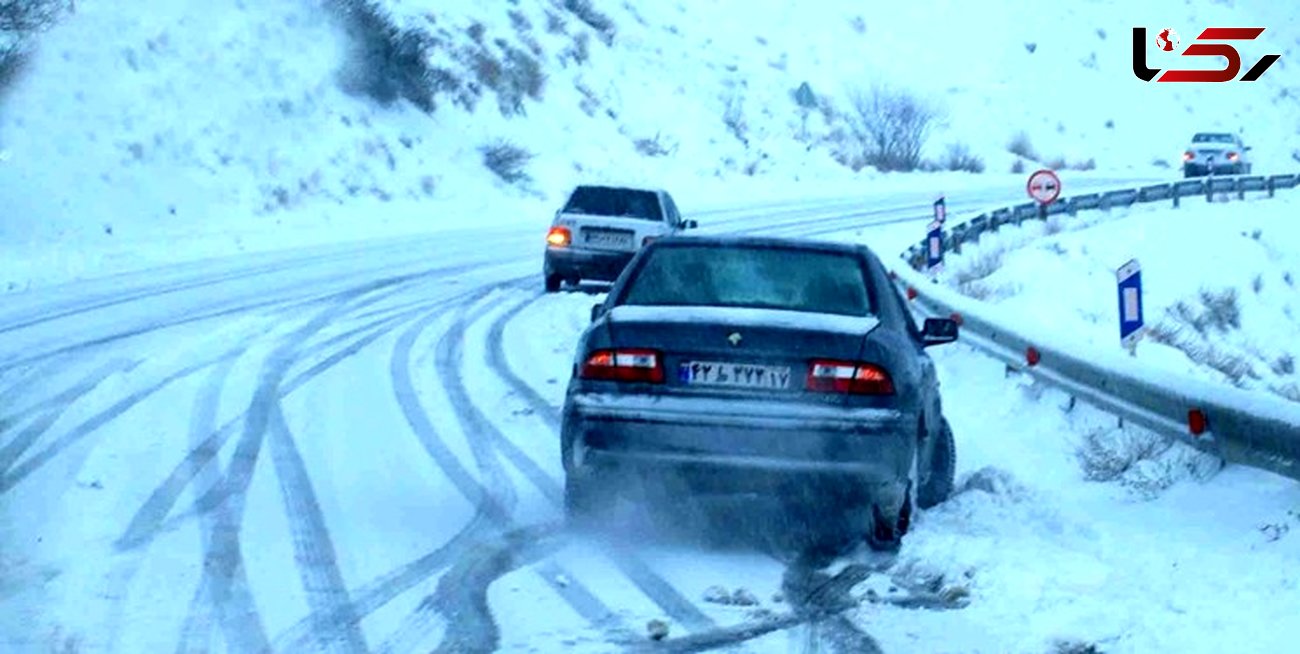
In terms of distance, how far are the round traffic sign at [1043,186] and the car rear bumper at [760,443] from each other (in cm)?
2421

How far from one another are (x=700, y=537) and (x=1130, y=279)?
7.80m

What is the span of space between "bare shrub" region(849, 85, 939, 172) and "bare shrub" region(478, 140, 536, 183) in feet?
63.0

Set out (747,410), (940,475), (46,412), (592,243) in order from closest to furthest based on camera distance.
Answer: (747,410) < (940,475) < (46,412) < (592,243)

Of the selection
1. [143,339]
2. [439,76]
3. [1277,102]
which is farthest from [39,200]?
[1277,102]

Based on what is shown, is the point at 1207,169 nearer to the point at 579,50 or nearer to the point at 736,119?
the point at 736,119

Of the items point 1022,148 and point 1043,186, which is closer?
point 1043,186

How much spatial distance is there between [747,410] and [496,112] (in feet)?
123

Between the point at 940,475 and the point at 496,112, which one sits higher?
the point at 496,112

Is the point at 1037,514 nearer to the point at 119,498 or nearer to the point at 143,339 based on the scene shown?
the point at 119,498

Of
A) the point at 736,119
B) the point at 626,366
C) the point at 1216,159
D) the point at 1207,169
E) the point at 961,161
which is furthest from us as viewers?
the point at 961,161

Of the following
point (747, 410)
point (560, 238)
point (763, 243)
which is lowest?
point (560, 238)

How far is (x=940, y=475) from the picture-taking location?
10578 millimetres

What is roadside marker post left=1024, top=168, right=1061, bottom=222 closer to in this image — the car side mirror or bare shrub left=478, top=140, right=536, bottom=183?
bare shrub left=478, top=140, right=536, bottom=183

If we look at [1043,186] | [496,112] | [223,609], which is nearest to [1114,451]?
[223,609]
